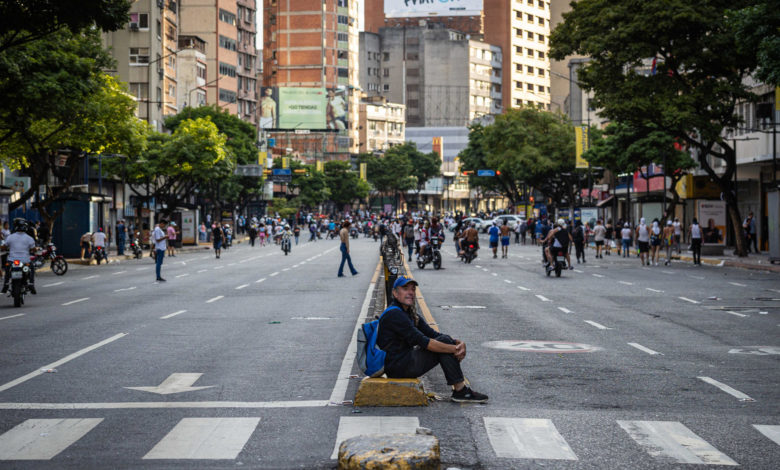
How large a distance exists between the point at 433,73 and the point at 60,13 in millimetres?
163439

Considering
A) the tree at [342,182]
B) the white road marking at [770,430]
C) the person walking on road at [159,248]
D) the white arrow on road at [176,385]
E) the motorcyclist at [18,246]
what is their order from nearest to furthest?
the white road marking at [770,430] → the white arrow on road at [176,385] → the motorcyclist at [18,246] → the person walking on road at [159,248] → the tree at [342,182]

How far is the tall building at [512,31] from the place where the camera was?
602ft

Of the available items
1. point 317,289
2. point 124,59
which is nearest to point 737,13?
point 317,289

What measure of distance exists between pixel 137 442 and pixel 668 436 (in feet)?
14.1

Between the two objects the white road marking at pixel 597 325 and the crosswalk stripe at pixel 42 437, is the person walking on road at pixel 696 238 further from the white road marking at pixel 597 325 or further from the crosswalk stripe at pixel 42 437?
the crosswalk stripe at pixel 42 437

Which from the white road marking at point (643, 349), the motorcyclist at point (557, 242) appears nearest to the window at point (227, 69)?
the motorcyclist at point (557, 242)

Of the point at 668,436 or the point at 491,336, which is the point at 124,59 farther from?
the point at 668,436

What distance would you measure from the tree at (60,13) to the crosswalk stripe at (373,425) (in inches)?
535

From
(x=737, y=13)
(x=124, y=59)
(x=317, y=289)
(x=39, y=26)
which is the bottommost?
(x=317, y=289)

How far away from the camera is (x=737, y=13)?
2986 cm

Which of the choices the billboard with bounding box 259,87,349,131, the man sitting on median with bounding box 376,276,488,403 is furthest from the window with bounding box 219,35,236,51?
the man sitting on median with bounding box 376,276,488,403

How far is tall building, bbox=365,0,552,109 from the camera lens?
184 meters

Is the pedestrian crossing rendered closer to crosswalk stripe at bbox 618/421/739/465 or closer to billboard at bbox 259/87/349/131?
crosswalk stripe at bbox 618/421/739/465

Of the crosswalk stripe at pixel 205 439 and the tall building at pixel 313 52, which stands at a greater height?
the tall building at pixel 313 52
